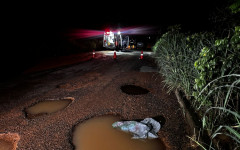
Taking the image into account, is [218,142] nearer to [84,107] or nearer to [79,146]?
[79,146]

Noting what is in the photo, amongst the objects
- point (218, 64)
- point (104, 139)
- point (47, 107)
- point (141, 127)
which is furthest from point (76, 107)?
point (218, 64)

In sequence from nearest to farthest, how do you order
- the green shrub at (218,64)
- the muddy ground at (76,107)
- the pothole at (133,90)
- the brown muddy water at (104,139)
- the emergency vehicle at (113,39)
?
the green shrub at (218,64), the brown muddy water at (104,139), the muddy ground at (76,107), the pothole at (133,90), the emergency vehicle at (113,39)

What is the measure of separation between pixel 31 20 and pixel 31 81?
45.8ft

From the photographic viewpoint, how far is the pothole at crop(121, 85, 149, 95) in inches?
194

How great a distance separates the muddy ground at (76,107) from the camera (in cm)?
276

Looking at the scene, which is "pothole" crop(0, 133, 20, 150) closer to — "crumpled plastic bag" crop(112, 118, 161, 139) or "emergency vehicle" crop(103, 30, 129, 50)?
"crumpled plastic bag" crop(112, 118, 161, 139)

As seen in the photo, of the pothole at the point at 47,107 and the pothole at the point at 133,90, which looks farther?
the pothole at the point at 133,90

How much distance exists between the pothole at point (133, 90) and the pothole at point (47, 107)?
5.46ft

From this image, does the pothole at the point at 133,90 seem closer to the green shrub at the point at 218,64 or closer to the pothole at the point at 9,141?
the green shrub at the point at 218,64

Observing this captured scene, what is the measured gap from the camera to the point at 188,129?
289cm

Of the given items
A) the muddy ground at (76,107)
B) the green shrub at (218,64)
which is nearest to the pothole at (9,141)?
the muddy ground at (76,107)

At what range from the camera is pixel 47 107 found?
13.2 feet

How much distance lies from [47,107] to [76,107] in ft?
2.52

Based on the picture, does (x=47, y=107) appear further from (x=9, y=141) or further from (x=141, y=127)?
(x=141, y=127)
